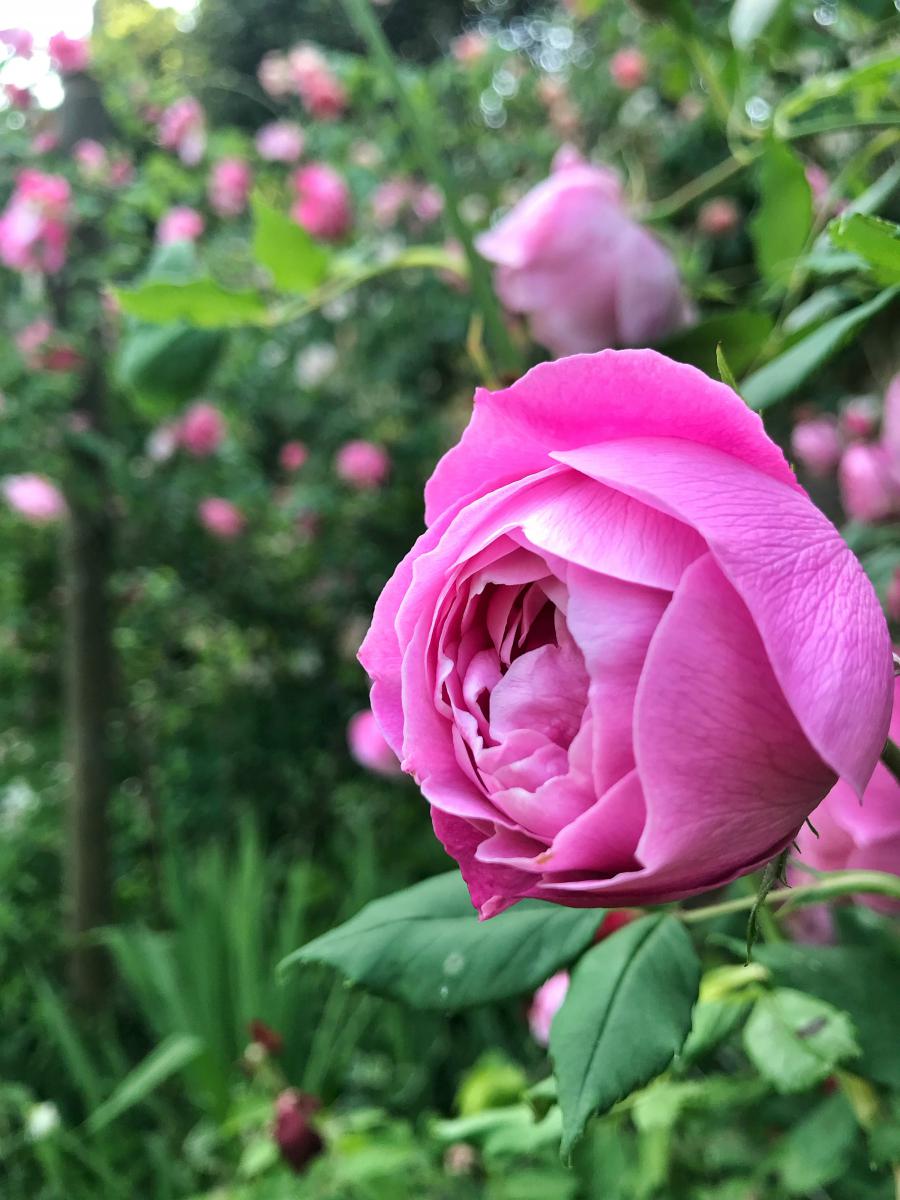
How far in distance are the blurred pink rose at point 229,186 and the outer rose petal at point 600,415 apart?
1.94 m

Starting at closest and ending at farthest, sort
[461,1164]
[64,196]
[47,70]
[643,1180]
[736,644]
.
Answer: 1. [736,644]
2. [643,1180]
3. [461,1164]
4. [64,196]
5. [47,70]

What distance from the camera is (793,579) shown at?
160 millimetres

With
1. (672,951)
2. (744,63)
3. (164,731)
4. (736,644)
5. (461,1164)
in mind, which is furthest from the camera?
(164,731)

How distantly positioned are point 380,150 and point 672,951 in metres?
2.17

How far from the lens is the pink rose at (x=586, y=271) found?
1.28 feet

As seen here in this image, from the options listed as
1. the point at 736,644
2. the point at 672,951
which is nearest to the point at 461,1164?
the point at 672,951

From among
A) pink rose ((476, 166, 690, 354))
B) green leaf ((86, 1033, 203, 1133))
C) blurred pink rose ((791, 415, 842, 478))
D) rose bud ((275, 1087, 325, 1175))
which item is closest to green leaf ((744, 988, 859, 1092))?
pink rose ((476, 166, 690, 354))

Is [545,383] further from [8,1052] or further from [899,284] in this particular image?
[8,1052]

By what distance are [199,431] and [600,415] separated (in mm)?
1863

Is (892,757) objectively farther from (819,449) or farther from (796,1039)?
(819,449)

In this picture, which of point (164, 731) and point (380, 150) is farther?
point (164, 731)

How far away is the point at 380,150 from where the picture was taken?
6.97 feet

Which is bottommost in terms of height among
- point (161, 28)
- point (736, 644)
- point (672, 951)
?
point (672, 951)

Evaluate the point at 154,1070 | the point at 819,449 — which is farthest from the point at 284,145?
the point at 154,1070
